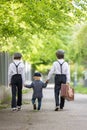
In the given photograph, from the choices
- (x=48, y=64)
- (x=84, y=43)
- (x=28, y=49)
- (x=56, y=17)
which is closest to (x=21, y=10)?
(x=56, y=17)

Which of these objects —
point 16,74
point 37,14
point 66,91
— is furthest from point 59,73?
point 37,14

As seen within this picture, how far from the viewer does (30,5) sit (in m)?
19.9

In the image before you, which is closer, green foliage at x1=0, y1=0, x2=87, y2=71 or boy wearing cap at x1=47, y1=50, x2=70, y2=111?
boy wearing cap at x1=47, y1=50, x2=70, y2=111

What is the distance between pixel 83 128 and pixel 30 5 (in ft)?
23.8

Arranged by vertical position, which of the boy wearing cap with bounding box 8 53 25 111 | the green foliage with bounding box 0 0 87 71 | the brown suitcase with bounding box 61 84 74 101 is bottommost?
the brown suitcase with bounding box 61 84 74 101

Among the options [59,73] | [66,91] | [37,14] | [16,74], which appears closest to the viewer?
[66,91]

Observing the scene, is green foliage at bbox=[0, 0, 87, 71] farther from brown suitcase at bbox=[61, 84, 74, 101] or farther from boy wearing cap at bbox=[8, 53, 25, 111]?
brown suitcase at bbox=[61, 84, 74, 101]

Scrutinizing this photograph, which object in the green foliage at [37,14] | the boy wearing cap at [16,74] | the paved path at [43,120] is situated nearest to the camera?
the paved path at [43,120]

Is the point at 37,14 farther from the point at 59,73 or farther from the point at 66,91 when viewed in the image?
the point at 66,91

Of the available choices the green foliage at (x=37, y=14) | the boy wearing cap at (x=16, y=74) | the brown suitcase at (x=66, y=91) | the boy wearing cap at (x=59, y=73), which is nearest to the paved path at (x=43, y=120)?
the brown suitcase at (x=66, y=91)

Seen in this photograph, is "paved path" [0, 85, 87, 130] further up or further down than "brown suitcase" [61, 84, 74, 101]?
further down

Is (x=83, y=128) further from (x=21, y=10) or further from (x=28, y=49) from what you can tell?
(x=28, y=49)

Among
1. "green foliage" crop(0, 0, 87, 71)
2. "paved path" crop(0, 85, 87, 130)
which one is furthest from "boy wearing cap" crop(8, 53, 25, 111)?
"green foliage" crop(0, 0, 87, 71)

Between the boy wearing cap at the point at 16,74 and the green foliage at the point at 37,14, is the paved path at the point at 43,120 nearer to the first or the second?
the boy wearing cap at the point at 16,74
